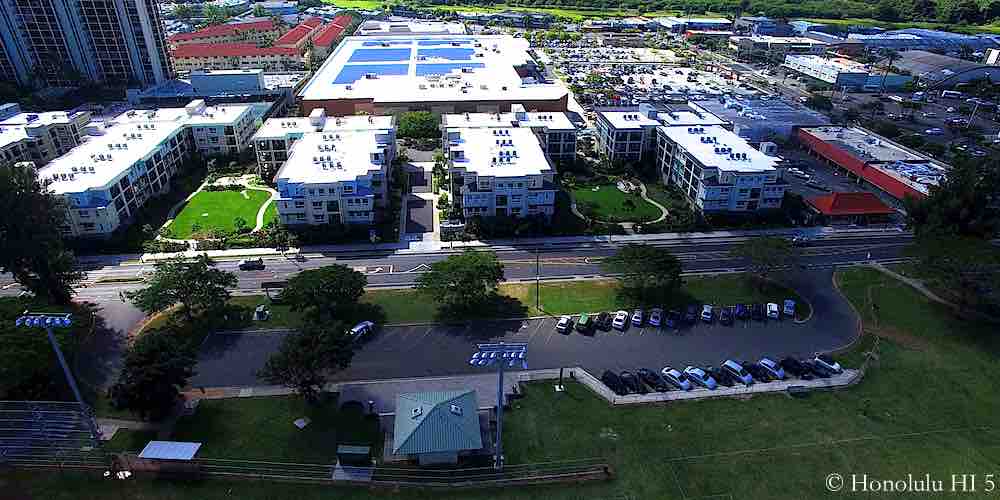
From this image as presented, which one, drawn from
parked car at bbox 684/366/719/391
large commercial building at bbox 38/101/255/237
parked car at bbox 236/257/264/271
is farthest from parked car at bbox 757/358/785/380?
large commercial building at bbox 38/101/255/237

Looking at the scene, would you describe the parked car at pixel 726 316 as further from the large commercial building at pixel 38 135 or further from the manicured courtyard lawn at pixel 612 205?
the large commercial building at pixel 38 135

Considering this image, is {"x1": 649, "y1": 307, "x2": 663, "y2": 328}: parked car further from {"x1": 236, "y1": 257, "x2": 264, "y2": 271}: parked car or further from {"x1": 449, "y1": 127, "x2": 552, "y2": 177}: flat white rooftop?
{"x1": 236, "y1": 257, "x2": 264, "y2": 271}: parked car

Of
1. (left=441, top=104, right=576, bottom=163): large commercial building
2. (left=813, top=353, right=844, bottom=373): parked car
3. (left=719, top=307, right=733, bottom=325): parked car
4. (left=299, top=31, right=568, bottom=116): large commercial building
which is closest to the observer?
(left=813, top=353, right=844, bottom=373): parked car

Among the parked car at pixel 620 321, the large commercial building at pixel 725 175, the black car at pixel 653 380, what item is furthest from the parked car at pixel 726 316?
the large commercial building at pixel 725 175

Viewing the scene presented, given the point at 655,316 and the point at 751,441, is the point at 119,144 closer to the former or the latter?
the point at 655,316

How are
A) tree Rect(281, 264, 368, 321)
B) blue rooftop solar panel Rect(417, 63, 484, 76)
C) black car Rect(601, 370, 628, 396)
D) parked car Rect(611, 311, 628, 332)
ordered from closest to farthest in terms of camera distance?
1. black car Rect(601, 370, 628, 396)
2. tree Rect(281, 264, 368, 321)
3. parked car Rect(611, 311, 628, 332)
4. blue rooftop solar panel Rect(417, 63, 484, 76)

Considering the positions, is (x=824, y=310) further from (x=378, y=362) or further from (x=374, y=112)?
(x=374, y=112)
